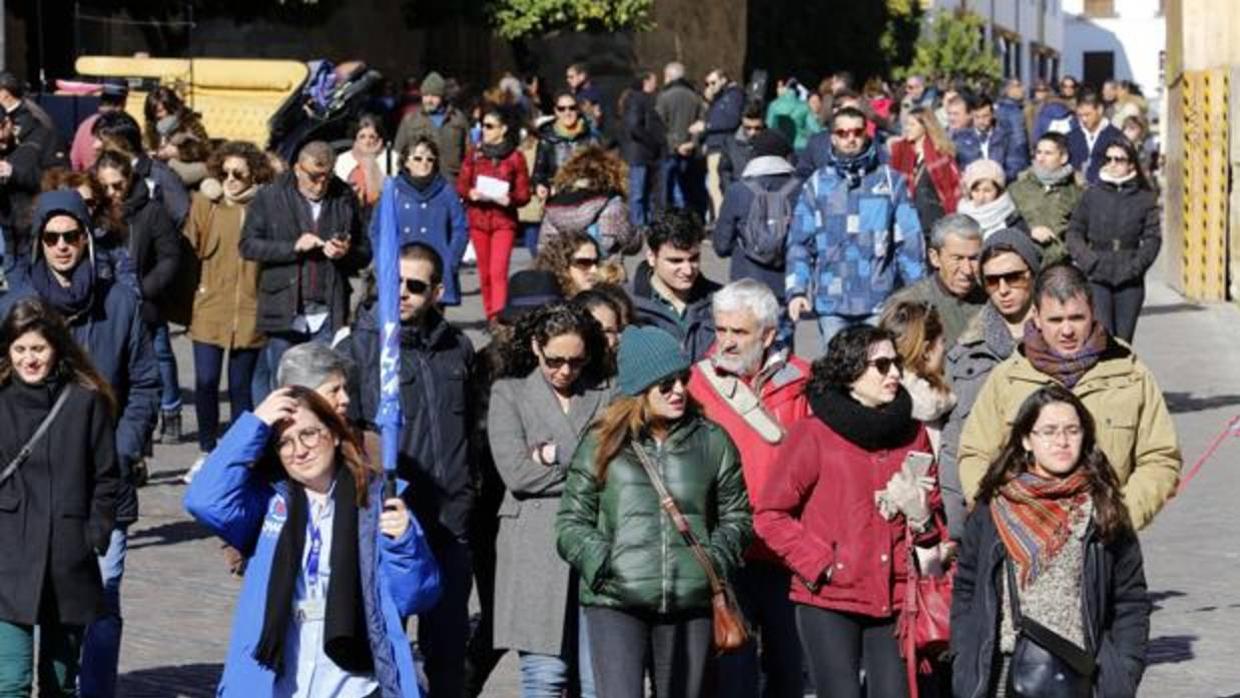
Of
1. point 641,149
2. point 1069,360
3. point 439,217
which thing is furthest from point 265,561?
point 641,149

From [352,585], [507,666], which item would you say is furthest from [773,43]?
[352,585]

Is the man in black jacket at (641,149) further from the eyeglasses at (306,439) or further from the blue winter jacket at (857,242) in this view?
the eyeglasses at (306,439)

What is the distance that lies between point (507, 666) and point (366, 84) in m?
15.7

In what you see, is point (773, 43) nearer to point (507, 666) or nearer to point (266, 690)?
point (507, 666)

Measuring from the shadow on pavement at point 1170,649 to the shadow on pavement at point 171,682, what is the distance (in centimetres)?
316

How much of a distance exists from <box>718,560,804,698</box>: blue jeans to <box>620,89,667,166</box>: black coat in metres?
21.4

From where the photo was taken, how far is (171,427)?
679 inches

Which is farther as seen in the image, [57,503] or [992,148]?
[992,148]

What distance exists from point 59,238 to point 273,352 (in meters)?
4.51

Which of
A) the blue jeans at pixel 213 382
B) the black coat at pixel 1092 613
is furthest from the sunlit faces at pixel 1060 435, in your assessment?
the blue jeans at pixel 213 382

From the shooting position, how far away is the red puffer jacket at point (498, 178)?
21.1m

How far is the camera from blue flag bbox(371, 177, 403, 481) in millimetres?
8133

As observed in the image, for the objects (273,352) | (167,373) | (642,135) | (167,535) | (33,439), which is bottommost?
(167,535)

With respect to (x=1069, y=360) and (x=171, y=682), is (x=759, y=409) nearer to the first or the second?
(x=1069, y=360)
